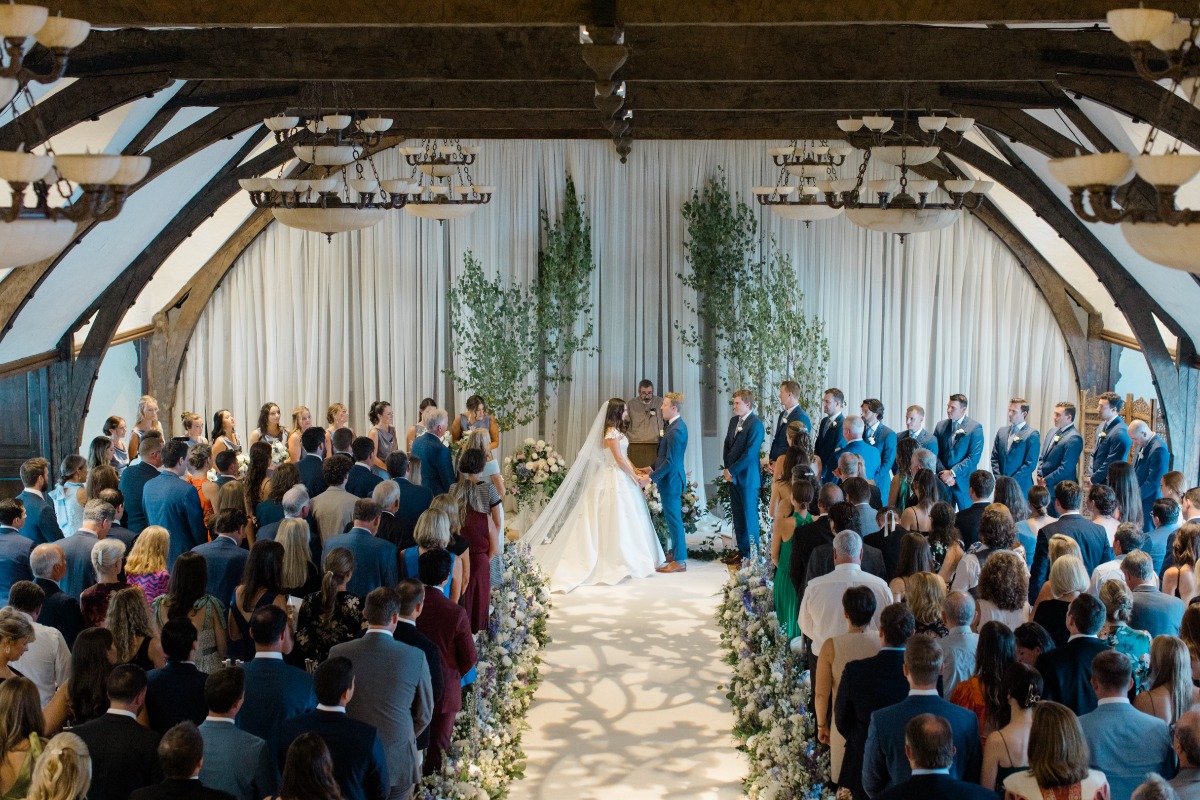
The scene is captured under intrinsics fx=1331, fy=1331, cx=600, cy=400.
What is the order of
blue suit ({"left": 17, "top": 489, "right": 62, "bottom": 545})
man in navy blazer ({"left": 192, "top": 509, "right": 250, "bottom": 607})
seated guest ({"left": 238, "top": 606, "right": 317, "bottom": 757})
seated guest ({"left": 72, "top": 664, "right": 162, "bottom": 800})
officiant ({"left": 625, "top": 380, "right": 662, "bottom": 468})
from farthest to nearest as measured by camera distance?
1. officiant ({"left": 625, "top": 380, "right": 662, "bottom": 468})
2. blue suit ({"left": 17, "top": 489, "right": 62, "bottom": 545})
3. man in navy blazer ({"left": 192, "top": 509, "right": 250, "bottom": 607})
4. seated guest ({"left": 238, "top": 606, "right": 317, "bottom": 757})
5. seated guest ({"left": 72, "top": 664, "right": 162, "bottom": 800})

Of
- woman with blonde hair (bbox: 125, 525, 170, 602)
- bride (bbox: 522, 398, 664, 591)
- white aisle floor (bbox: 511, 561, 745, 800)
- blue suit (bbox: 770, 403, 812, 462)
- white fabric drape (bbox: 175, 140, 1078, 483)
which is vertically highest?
white fabric drape (bbox: 175, 140, 1078, 483)

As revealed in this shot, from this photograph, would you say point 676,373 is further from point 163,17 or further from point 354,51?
point 163,17

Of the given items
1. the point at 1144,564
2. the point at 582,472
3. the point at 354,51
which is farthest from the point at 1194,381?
the point at 354,51

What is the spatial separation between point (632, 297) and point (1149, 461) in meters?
6.05

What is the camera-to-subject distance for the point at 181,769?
4016 mm

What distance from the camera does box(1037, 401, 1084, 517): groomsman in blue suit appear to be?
11.2 m

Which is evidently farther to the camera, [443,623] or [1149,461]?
[1149,461]

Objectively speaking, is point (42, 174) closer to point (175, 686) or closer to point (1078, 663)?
point (175, 686)

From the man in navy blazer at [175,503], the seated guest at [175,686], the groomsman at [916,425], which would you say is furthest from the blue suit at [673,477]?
the seated guest at [175,686]

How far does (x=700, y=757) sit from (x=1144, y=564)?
298 centimetres

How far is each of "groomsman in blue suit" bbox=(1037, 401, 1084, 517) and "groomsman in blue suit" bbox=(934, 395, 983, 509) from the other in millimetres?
650

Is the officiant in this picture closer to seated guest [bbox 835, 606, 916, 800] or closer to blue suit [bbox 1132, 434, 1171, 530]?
blue suit [bbox 1132, 434, 1171, 530]

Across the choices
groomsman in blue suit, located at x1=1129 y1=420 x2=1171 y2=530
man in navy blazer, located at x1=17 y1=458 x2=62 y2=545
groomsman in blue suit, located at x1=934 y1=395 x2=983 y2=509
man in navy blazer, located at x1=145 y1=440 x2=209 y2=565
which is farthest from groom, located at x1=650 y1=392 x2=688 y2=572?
man in navy blazer, located at x1=17 y1=458 x2=62 y2=545

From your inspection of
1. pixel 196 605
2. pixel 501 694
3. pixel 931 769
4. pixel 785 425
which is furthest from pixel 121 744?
pixel 785 425
